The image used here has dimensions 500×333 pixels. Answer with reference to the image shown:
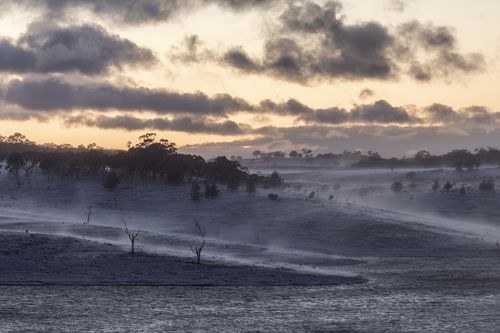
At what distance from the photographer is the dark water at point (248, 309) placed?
112ft

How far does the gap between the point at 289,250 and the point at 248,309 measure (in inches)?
1437

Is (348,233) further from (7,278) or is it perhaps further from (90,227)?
(7,278)

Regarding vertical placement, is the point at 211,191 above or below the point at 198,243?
above

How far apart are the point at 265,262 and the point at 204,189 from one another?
52.6 metres

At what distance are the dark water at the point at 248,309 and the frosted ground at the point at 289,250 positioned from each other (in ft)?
0.46

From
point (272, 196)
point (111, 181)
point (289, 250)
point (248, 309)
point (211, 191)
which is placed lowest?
point (289, 250)

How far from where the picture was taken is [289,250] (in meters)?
75.6

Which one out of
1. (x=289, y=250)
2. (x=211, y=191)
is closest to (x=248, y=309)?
(x=289, y=250)

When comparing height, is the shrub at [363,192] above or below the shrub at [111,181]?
below

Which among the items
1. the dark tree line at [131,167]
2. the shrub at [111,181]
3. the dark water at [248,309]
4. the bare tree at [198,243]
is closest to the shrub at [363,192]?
the dark tree line at [131,167]

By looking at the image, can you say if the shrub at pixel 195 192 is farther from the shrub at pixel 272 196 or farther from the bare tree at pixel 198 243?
the bare tree at pixel 198 243

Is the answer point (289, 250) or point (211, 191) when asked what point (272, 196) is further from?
point (289, 250)

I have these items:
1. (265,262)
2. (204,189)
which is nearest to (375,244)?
(265,262)

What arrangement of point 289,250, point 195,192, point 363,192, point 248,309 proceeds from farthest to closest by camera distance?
point 363,192 < point 195,192 < point 289,250 < point 248,309
